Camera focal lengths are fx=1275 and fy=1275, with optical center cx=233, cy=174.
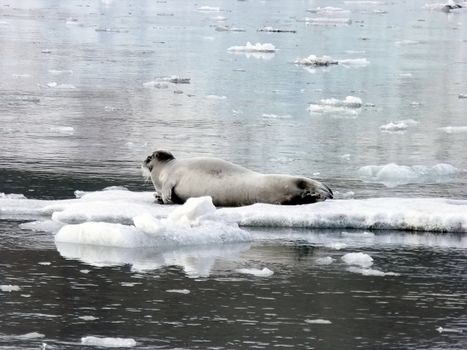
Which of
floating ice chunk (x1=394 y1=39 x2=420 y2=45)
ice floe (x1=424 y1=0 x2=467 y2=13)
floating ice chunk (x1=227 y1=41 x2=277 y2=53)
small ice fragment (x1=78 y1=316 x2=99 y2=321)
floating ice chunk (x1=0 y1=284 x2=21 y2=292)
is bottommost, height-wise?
small ice fragment (x1=78 y1=316 x2=99 y2=321)

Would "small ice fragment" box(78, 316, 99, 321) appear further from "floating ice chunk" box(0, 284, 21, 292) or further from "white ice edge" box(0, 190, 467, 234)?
"white ice edge" box(0, 190, 467, 234)

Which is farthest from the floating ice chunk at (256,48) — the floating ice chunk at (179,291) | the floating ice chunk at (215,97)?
the floating ice chunk at (179,291)

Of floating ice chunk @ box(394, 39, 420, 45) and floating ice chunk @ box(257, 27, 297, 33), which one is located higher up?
floating ice chunk @ box(257, 27, 297, 33)

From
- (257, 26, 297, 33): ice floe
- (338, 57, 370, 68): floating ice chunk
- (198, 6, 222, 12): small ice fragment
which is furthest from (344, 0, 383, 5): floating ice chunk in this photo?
(338, 57, 370, 68): floating ice chunk

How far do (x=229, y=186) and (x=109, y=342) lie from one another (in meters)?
4.15

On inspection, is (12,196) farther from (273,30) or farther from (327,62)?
(273,30)

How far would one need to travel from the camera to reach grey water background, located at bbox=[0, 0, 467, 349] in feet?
19.2

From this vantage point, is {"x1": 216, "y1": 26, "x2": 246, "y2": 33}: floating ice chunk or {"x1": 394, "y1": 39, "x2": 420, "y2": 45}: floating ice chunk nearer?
{"x1": 394, "y1": 39, "x2": 420, "y2": 45}: floating ice chunk

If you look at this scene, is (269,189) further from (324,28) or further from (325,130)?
(324,28)

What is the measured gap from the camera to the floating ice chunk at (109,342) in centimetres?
536

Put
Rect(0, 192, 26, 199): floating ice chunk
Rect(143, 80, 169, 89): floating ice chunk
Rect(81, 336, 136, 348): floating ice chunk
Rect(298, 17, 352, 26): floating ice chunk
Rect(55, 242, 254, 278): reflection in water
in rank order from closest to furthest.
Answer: Rect(81, 336, 136, 348): floating ice chunk, Rect(55, 242, 254, 278): reflection in water, Rect(0, 192, 26, 199): floating ice chunk, Rect(143, 80, 169, 89): floating ice chunk, Rect(298, 17, 352, 26): floating ice chunk

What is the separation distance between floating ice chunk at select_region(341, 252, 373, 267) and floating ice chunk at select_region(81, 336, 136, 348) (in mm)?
2276

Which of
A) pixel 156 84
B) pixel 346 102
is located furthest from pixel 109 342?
pixel 156 84

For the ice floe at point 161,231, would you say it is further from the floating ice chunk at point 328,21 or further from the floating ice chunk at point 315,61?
the floating ice chunk at point 328,21
